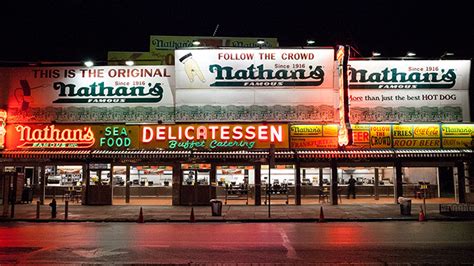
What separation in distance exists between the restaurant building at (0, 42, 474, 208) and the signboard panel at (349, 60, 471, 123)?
60 millimetres

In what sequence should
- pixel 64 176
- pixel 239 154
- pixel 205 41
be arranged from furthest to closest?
pixel 205 41 → pixel 64 176 → pixel 239 154

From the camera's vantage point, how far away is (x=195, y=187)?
1123 inches

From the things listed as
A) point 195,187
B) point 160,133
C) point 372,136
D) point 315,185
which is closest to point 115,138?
point 160,133

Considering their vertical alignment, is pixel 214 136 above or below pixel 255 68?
below

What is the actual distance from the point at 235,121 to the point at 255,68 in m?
3.42

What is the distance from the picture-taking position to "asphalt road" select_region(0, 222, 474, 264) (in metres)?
11.5

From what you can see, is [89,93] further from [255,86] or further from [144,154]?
[255,86]

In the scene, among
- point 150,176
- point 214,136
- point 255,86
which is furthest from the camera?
point 150,176

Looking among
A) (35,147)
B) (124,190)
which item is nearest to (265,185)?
(124,190)

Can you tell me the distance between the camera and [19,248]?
13117 mm

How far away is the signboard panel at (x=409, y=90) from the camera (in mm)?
29156

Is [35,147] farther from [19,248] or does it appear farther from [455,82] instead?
[455,82]

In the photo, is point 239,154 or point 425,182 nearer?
point 239,154

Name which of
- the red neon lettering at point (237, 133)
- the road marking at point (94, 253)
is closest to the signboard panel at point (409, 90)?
the red neon lettering at point (237, 133)
